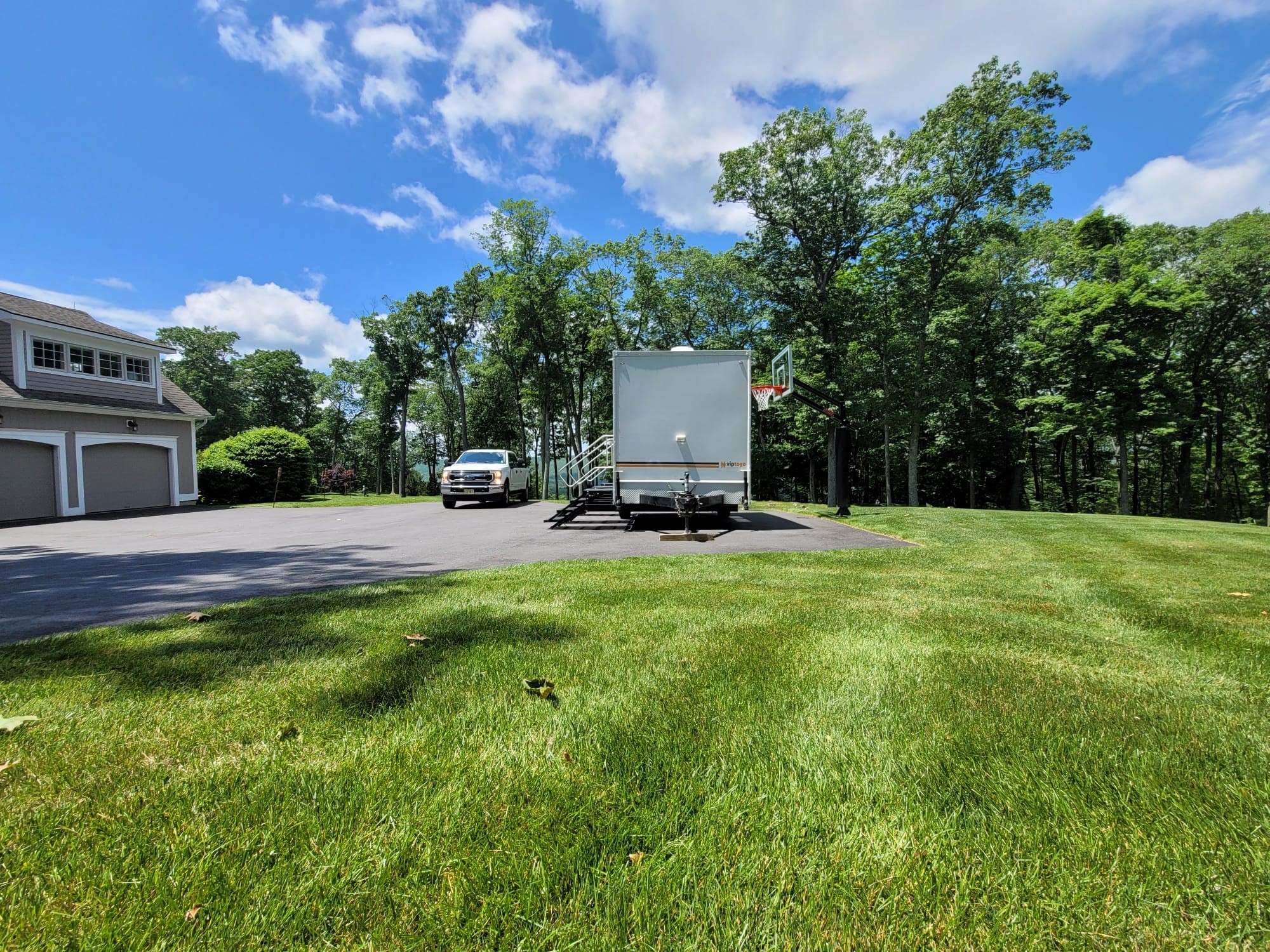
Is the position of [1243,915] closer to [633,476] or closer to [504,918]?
[504,918]

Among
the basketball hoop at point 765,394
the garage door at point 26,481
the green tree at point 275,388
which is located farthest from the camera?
the green tree at point 275,388

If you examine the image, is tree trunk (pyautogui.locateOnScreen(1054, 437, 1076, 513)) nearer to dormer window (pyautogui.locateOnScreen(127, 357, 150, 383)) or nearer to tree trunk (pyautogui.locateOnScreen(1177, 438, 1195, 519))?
tree trunk (pyautogui.locateOnScreen(1177, 438, 1195, 519))

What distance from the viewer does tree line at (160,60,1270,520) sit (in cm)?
2084

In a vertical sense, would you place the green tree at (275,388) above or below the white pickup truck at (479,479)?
above

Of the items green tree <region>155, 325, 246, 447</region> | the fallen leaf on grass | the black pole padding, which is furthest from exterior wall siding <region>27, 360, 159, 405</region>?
green tree <region>155, 325, 246, 447</region>

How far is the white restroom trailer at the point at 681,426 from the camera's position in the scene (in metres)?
9.88

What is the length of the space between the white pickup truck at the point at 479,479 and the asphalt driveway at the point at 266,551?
125 inches

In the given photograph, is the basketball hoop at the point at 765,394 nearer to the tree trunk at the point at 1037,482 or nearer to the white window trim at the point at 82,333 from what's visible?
the white window trim at the point at 82,333

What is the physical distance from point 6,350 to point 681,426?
2064 centimetres

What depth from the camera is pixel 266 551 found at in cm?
778

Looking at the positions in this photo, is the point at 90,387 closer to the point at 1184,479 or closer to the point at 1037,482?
the point at 1184,479

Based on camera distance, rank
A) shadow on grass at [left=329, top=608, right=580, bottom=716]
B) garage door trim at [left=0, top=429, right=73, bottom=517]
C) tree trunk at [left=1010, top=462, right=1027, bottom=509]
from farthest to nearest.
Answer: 1. tree trunk at [left=1010, top=462, right=1027, bottom=509]
2. garage door trim at [left=0, top=429, right=73, bottom=517]
3. shadow on grass at [left=329, top=608, right=580, bottom=716]

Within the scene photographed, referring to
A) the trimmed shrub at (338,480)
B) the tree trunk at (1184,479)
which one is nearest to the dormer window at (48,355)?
the trimmed shrub at (338,480)

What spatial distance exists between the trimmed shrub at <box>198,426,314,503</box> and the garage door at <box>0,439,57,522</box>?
17.1 ft
